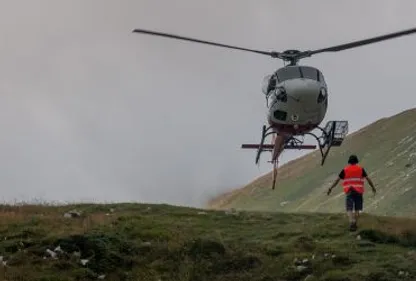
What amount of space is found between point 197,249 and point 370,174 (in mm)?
59715

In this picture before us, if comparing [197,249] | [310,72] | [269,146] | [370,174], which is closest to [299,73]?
[310,72]

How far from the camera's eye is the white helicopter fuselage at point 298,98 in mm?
28531

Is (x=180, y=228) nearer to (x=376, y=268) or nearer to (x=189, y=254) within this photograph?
(x=189, y=254)

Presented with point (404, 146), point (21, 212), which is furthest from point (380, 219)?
point (404, 146)

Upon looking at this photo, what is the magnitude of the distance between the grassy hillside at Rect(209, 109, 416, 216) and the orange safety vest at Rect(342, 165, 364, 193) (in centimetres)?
3275

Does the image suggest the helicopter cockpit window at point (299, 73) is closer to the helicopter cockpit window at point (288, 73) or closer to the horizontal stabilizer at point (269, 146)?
the helicopter cockpit window at point (288, 73)

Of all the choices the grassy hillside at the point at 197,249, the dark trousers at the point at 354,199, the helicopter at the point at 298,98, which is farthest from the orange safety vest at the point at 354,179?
the helicopter at the point at 298,98

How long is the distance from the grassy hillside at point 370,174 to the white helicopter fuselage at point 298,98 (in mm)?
25536

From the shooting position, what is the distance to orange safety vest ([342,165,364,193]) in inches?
840

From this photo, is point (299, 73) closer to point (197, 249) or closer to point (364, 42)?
point (364, 42)

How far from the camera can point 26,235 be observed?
68.3 feet

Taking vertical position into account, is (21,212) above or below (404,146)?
below

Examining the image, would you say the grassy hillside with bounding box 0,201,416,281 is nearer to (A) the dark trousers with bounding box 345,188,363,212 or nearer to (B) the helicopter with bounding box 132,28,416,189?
(A) the dark trousers with bounding box 345,188,363,212

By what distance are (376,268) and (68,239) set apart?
771cm
